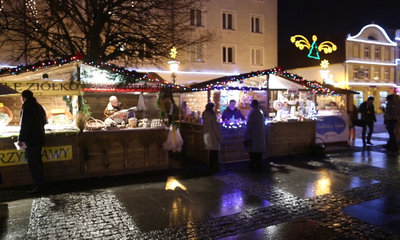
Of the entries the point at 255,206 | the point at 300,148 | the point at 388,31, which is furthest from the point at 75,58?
the point at 388,31

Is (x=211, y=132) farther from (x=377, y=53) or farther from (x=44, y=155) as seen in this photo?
(x=377, y=53)

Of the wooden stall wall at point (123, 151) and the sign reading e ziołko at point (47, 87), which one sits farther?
the wooden stall wall at point (123, 151)

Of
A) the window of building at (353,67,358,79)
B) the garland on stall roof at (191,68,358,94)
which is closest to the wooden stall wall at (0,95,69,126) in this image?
the garland on stall roof at (191,68,358,94)

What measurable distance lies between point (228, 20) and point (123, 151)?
65.0ft

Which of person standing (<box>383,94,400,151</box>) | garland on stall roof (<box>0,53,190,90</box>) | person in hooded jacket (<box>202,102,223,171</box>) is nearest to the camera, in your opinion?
garland on stall roof (<box>0,53,190,90</box>)

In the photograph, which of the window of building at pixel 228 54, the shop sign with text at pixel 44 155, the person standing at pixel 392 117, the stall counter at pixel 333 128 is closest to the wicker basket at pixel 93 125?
the shop sign with text at pixel 44 155

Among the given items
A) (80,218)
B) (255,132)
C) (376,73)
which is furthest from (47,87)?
(376,73)

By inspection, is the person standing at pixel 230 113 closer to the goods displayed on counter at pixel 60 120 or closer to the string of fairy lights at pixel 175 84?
the string of fairy lights at pixel 175 84

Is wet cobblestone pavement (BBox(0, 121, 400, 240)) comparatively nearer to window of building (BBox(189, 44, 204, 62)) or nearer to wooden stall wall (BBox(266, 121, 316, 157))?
wooden stall wall (BBox(266, 121, 316, 157))

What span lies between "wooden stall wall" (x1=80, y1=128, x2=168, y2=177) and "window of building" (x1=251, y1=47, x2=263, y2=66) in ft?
63.3

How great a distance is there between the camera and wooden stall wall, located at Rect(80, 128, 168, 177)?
764 centimetres

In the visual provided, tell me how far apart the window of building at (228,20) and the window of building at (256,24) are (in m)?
1.97

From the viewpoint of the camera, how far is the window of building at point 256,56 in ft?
86.2

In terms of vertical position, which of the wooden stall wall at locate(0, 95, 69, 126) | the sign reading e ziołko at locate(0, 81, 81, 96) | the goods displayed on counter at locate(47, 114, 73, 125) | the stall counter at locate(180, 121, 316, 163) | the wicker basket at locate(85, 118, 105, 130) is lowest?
the stall counter at locate(180, 121, 316, 163)
